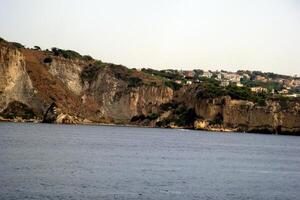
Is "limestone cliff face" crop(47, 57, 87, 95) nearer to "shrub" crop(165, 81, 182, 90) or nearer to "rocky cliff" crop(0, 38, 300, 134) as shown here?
"rocky cliff" crop(0, 38, 300, 134)

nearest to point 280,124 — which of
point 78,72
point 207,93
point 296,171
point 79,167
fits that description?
point 207,93

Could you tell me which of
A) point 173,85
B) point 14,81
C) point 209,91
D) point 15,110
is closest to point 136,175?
point 15,110

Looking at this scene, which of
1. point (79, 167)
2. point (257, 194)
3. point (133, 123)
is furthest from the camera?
point (133, 123)

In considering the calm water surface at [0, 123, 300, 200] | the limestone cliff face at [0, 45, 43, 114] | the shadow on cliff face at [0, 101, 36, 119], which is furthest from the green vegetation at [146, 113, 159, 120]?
the calm water surface at [0, 123, 300, 200]

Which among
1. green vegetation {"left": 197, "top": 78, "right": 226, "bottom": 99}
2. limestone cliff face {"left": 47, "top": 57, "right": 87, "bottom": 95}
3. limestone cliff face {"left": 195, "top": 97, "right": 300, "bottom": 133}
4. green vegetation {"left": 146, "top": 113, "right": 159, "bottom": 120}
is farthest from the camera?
green vegetation {"left": 146, "top": 113, "right": 159, "bottom": 120}

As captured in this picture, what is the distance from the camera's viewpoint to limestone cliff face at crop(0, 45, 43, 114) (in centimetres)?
11881

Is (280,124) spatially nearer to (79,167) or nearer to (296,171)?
(296,171)

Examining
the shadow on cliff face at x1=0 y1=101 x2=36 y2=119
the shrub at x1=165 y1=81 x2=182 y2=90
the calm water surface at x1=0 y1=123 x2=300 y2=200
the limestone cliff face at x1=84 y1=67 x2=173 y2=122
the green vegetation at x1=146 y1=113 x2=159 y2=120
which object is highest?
the shrub at x1=165 y1=81 x2=182 y2=90

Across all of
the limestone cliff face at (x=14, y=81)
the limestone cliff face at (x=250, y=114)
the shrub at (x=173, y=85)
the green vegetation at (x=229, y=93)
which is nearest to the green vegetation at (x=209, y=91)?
the green vegetation at (x=229, y=93)

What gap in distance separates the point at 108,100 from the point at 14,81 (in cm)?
2538

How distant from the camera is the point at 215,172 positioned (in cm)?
4841

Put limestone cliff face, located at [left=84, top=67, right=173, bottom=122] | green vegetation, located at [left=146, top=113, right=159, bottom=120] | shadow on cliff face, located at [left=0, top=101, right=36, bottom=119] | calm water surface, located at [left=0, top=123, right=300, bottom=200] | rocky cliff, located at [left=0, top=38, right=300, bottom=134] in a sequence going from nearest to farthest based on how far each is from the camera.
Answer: calm water surface, located at [left=0, top=123, right=300, bottom=200] < shadow on cliff face, located at [left=0, top=101, right=36, bottom=119] < rocky cliff, located at [left=0, top=38, right=300, bottom=134] < limestone cliff face, located at [left=84, top=67, right=173, bottom=122] < green vegetation, located at [left=146, top=113, right=159, bottom=120]

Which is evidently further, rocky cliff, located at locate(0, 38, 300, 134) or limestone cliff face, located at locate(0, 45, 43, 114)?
rocky cliff, located at locate(0, 38, 300, 134)

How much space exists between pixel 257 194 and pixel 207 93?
101 meters
